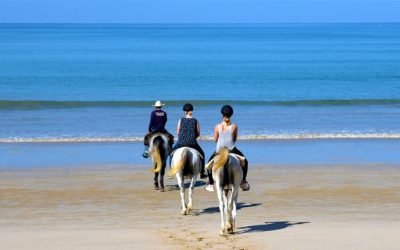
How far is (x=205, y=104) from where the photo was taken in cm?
4319

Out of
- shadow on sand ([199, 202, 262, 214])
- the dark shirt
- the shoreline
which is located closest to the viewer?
shadow on sand ([199, 202, 262, 214])

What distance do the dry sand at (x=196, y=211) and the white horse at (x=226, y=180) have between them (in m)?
0.25

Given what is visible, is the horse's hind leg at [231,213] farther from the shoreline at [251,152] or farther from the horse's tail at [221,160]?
the shoreline at [251,152]

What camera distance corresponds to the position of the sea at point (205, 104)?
77.0ft

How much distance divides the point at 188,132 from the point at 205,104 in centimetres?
2882

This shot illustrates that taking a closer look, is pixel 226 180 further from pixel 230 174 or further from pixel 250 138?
pixel 250 138

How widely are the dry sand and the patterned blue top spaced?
4.01ft

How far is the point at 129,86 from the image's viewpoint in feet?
187

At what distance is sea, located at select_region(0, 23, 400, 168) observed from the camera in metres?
23.5

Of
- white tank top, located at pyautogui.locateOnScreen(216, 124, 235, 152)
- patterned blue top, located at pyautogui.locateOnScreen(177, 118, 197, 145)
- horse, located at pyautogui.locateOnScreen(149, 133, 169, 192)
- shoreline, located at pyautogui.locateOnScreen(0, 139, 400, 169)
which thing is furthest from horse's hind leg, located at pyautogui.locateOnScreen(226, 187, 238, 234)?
shoreline, located at pyautogui.locateOnScreen(0, 139, 400, 169)

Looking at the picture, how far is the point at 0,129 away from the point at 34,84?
94.8 ft

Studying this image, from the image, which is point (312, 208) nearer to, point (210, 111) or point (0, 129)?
point (0, 129)

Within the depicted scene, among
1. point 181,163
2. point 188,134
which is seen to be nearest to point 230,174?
point 181,163

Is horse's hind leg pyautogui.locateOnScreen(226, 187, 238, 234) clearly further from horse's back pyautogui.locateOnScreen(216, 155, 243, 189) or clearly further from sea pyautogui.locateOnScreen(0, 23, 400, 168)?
sea pyautogui.locateOnScreen(0, 23, 400, 168)
